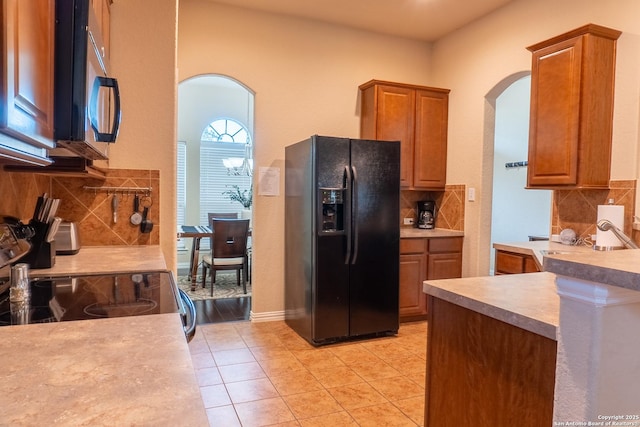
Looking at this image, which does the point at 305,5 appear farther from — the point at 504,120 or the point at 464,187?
the point at 504,120

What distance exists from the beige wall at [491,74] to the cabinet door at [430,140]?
8 centimetres

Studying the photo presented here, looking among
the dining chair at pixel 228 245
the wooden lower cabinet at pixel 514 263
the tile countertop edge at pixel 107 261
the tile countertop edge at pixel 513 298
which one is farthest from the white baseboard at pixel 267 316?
the tile countertop edge at pixel 513 298

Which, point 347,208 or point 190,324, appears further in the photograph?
point 347,208

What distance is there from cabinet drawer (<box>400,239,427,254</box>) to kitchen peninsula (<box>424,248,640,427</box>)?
6.97 feet

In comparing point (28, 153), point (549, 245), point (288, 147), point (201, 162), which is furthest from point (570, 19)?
point (201, 162)

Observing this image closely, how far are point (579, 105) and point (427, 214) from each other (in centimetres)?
189

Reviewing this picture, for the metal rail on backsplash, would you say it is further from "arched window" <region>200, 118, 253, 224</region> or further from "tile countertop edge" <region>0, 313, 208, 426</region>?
"arched window" <region>200, 118, 253, 224</region>

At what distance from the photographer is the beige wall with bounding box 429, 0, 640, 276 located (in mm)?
2764

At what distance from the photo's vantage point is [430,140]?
4.26 metres

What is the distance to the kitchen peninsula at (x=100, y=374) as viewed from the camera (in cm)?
61

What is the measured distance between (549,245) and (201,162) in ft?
16.3

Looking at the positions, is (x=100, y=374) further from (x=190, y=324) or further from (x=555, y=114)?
(x=555, y=114)

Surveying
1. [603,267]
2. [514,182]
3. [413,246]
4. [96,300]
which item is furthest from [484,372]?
[514,182]

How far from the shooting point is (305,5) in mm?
3734
